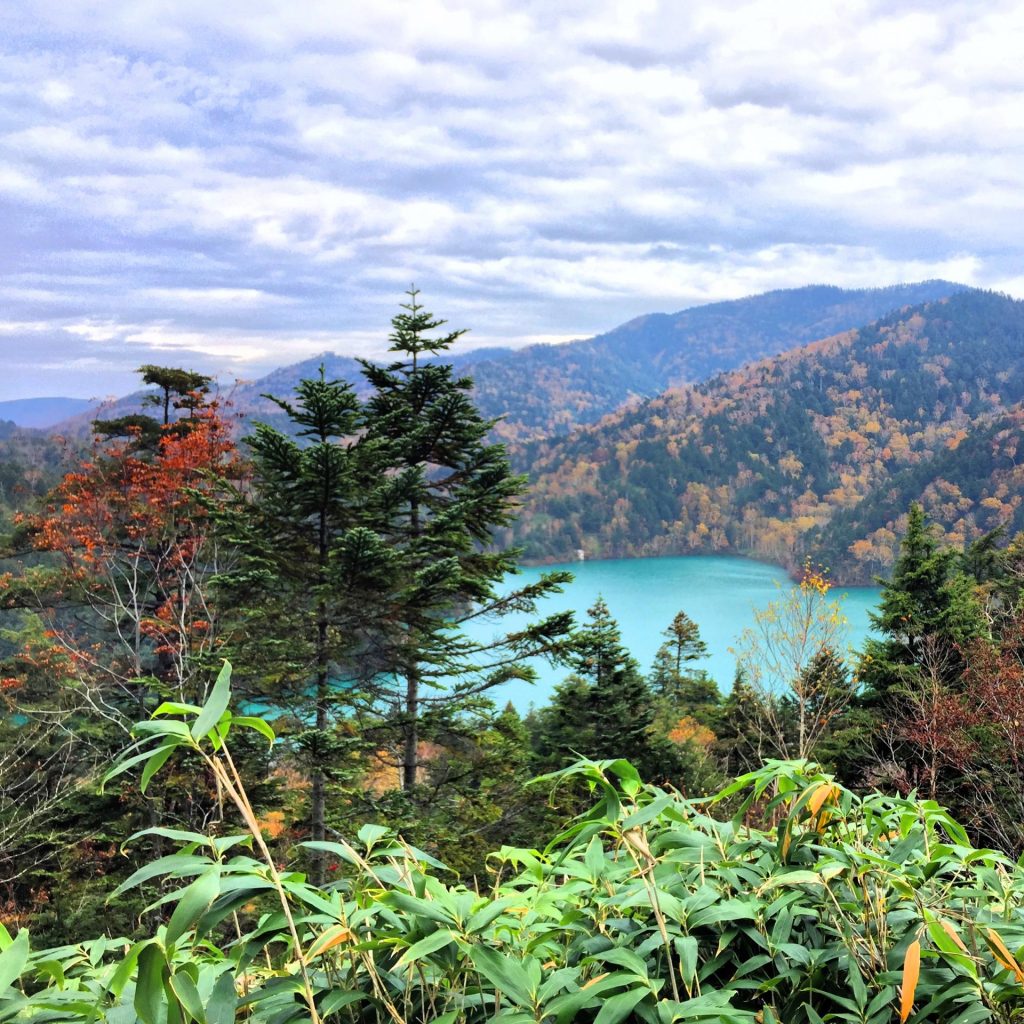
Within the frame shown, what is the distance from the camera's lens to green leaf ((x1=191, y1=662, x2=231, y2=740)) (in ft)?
1.79

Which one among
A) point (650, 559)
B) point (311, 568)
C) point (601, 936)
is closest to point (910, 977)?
point (601, 936)

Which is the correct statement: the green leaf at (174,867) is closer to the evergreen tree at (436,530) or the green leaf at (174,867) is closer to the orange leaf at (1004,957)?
the orange leaf at (1004,957)

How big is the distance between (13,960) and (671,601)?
49106 mm

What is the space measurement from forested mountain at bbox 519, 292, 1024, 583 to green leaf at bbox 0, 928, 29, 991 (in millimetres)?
55153

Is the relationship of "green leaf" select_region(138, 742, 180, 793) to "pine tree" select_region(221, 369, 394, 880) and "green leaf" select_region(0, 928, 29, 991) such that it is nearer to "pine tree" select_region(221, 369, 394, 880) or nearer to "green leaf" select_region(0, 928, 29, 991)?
"green leaf" select_region(0, 928, 29, 991)

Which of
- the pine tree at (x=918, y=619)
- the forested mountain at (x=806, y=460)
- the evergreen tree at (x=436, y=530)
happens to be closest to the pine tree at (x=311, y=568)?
the evergreen tree at (x=436, y=530)

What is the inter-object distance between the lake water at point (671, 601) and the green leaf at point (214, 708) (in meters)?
24.0

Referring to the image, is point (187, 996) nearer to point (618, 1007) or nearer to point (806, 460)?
point (618, 1007)

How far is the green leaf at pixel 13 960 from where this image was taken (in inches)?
21.9

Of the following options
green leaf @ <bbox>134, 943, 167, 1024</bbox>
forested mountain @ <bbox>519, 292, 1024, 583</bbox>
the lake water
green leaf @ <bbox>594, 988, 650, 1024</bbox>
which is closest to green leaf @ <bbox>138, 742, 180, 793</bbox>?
green leaf @ <bbox>134, 943, 167, 1024</bbox>

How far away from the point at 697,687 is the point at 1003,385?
114m

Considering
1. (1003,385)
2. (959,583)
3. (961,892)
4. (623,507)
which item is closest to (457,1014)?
(961,892)

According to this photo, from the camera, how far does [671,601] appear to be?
158ft

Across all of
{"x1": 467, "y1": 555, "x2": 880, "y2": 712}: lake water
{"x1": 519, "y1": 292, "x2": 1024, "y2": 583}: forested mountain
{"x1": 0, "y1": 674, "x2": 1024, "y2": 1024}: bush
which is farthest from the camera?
{"x1": 519, "y1": 292, "x2": 1024, "y2": 583}: forested mountain
